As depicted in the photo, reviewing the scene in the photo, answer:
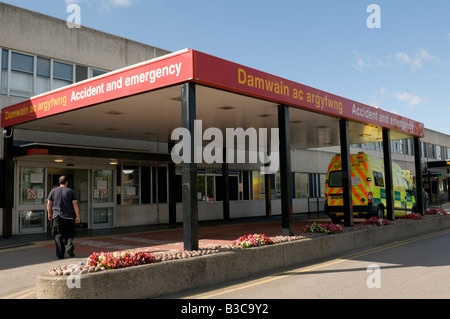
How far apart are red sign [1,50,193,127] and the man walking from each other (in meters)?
2.39

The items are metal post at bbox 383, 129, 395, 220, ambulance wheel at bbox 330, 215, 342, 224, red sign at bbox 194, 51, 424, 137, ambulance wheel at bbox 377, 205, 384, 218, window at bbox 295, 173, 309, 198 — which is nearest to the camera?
red sign at bbox 194, 51, 424, 137

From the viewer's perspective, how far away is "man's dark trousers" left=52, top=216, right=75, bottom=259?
29.5ft

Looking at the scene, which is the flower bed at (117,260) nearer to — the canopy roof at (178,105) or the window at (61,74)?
the canopy roof at (178,105)

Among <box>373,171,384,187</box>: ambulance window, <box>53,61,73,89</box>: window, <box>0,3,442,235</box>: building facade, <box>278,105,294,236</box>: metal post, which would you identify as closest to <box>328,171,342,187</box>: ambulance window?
<box>373,171,384,187</box>: ambulance window

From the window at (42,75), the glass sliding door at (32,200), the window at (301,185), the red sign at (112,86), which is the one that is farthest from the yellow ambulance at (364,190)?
the window at (42,75)

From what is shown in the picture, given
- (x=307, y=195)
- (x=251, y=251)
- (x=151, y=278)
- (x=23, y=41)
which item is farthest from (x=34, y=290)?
(x=307, y=195)

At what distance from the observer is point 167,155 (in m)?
16.6

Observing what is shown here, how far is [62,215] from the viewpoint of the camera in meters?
8.99

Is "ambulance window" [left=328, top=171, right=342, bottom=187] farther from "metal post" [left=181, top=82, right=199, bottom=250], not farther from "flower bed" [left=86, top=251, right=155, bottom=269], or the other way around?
"flower bed" [left=86, top=251, right=155, bottom=269]

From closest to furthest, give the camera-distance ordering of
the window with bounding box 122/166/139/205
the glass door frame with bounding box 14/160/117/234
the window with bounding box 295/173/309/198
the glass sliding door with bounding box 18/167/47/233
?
the glass door frame with bounding box 14/160/117/234 → the glass sliding door with bounding box 18/167/47/233 → the window with bounding box 122/166/139/205 → the window with bounding box 295/173/309/198

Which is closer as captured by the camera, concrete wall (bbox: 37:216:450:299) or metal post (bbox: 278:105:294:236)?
concrete wall (bbox: 37:216:450:299)

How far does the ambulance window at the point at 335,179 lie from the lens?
1611 centimetres
